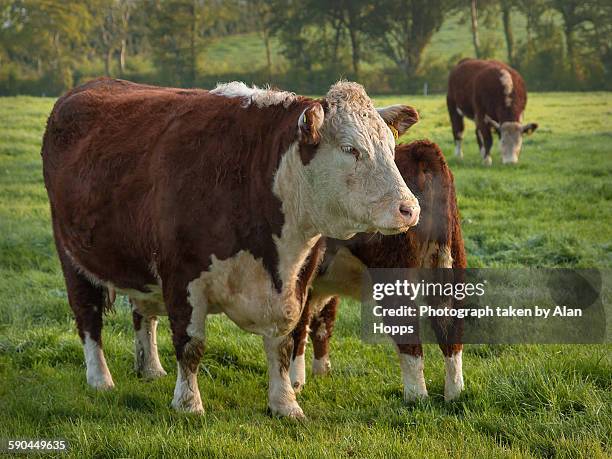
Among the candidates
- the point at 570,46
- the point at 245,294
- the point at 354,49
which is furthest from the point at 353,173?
the point at 354,49

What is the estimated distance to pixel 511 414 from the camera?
5074 millimetres

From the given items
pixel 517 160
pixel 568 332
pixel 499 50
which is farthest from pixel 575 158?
pixel 499 50

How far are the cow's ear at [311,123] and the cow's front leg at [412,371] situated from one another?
5.33ft

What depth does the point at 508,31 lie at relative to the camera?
141ft

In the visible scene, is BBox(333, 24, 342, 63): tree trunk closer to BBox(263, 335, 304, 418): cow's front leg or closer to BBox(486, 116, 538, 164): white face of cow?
BBox(486, 116, 538, 164): white face of cow

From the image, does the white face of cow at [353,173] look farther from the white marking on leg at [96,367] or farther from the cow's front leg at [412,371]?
the white marking on leg at [96,367]

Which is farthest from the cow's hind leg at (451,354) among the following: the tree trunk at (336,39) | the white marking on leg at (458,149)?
the tree trunk at (336,39)

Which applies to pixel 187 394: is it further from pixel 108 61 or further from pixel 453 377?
pixel 108 61

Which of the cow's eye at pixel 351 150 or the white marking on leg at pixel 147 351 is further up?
the cow's eye at pixel 351 150

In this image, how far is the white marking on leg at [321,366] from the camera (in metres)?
6.48

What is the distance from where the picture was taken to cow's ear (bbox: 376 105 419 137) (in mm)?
5043

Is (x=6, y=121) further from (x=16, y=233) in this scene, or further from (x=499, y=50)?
(x=499, y=50)

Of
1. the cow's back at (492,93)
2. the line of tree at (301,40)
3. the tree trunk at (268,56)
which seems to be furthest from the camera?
the tree trunk at (268,56)

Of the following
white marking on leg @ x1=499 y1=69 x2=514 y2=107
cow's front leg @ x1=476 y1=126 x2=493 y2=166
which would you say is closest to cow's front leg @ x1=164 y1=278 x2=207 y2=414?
cow's front leg @ x1=476 y1=126 x2=493 y2=166
